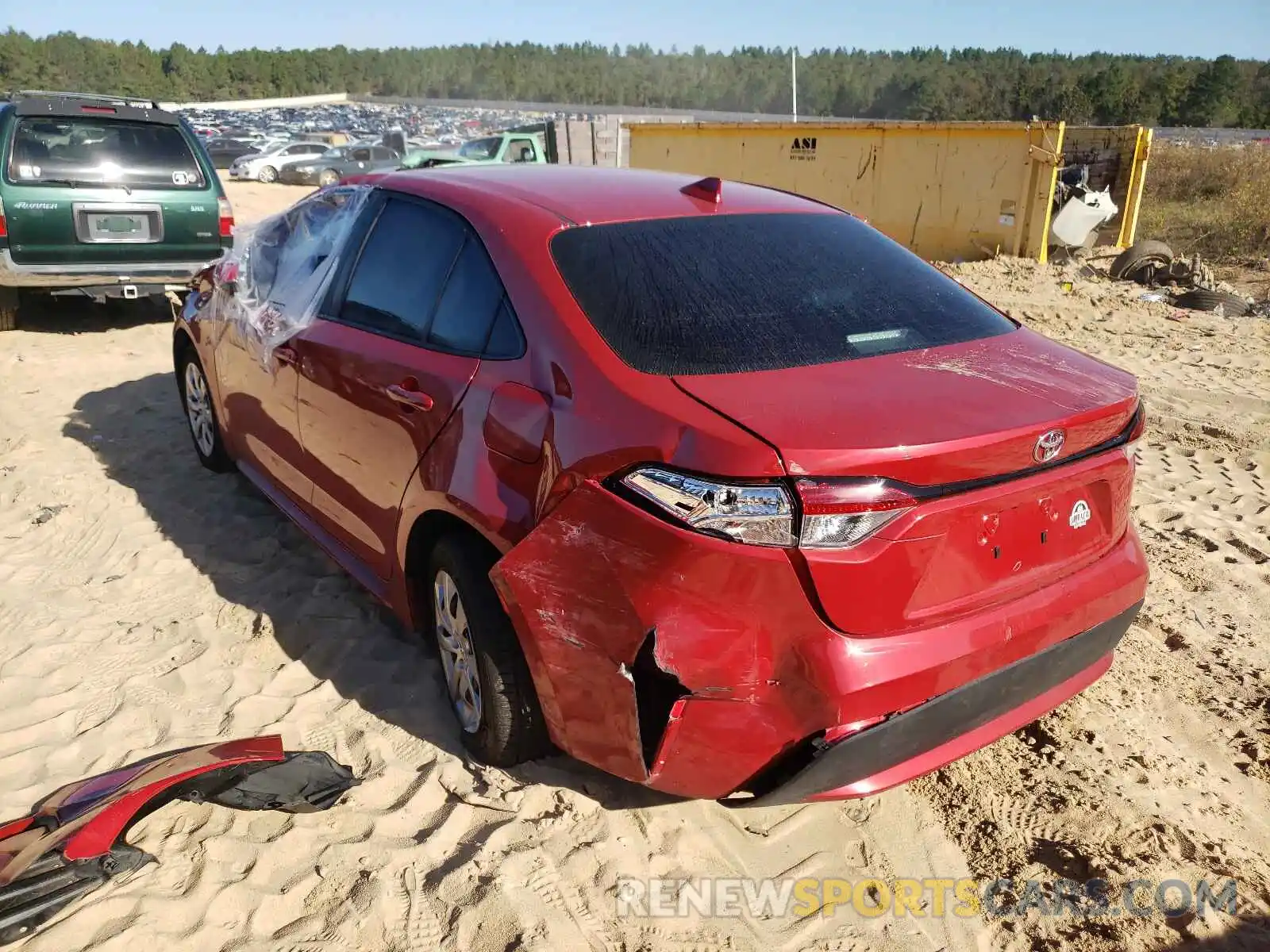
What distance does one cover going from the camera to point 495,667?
8.69 feet

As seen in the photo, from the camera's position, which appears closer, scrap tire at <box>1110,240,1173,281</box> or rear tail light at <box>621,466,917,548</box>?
rear tail light at <box>621,466,917,548</box>

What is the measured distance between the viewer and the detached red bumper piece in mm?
2242

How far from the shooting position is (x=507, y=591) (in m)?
2.47

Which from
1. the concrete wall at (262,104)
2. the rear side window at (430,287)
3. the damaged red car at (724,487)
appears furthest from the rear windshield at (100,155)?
the concrete wall at (262,104)

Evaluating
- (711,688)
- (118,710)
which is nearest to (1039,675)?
(711,688)

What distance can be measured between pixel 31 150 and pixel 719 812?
7.75 meters

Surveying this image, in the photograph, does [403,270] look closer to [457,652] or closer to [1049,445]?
[457,652]

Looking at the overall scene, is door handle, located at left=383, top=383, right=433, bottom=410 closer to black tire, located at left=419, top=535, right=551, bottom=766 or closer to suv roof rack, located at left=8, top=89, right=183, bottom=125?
black tire, located at left=419, top=535, right=551, bottom=766

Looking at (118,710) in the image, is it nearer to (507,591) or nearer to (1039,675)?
(507,591)

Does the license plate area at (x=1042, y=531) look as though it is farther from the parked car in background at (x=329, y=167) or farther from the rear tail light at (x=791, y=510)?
the parked car in background at (x=329, y=167)

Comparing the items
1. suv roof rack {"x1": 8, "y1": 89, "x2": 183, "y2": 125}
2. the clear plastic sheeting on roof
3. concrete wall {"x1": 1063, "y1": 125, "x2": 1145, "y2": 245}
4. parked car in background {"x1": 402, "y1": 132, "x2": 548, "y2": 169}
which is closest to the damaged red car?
the clear plastic sheeting on roof

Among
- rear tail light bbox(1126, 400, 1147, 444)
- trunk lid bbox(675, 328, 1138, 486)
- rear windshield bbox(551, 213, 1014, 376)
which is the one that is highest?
rear windshield bbox(551, 213, 1014, 376)

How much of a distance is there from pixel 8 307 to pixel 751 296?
320 inches

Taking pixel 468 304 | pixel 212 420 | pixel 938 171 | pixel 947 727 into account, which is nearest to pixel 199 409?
pixel 212 420
